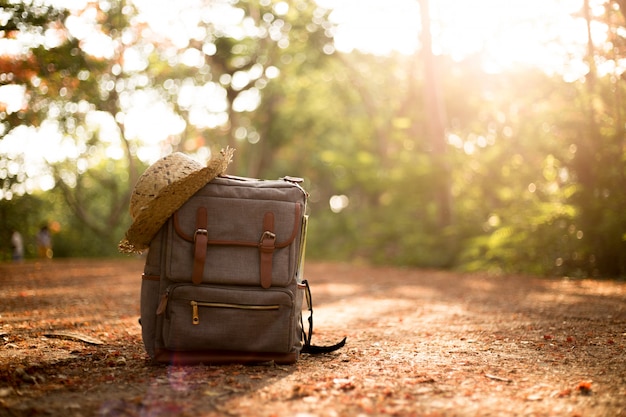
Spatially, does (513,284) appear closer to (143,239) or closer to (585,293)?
(585,293)

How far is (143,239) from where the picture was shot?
3.76 metres

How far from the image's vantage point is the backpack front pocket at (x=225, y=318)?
141 inches

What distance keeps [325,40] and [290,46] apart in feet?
4.32

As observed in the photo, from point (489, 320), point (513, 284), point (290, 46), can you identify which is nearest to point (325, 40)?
point (290, 46)

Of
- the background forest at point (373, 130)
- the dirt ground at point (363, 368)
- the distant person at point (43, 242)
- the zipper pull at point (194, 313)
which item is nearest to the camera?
the dirt ground at point (363, 368)

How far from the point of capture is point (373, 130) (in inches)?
934

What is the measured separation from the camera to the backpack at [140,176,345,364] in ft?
11.8

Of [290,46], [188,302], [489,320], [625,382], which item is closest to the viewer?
[625,382]

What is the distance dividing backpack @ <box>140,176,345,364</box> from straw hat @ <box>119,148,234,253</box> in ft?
0.22

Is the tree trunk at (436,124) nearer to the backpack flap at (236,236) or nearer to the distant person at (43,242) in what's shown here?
the backpack flap at (236,236)

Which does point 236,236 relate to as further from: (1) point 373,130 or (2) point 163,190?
(1) point 373,130

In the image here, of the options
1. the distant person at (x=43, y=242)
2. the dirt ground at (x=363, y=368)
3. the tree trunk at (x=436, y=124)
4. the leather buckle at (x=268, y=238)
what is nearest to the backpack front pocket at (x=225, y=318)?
the dirt ground at (x=363, y=368)

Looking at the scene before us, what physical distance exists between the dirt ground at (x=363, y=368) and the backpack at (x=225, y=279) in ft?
0.50

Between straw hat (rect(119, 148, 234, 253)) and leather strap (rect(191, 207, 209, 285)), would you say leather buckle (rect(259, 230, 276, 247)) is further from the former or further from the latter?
straw hat (rect(119, 148, 234, 253))
